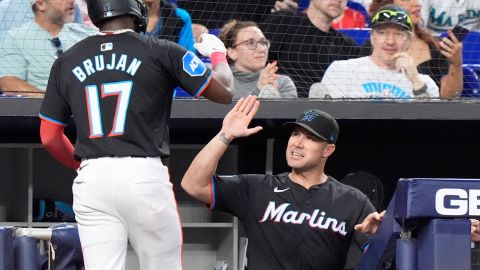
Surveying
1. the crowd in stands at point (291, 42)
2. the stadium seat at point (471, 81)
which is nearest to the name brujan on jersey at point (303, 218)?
the crowd in stands at point (291, 42)

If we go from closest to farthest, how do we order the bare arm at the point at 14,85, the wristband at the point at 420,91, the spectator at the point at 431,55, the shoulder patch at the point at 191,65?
the shoulder patch at the point at 191,65, the bare arm at the point at 14,85, the wristband at the point at 420,91, the spectator at the point at 431,55

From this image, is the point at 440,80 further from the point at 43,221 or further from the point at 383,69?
the point at 43,221

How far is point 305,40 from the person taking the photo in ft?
25.0

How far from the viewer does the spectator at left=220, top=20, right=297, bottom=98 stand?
7.22m

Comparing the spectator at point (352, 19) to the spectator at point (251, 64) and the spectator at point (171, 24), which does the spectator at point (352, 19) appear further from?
the spectator at point (171, 24)

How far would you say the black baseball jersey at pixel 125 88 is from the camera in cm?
385

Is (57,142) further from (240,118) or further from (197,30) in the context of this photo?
(197,30)

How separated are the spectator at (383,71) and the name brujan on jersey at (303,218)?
298 cm

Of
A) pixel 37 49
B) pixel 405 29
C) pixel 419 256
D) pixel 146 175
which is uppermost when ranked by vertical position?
pixel 405 29

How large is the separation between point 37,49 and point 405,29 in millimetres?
2625

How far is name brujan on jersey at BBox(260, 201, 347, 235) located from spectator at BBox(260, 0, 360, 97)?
10.6 feet

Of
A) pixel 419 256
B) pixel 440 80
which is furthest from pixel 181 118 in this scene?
pixel 419 256

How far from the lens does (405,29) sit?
7.42m

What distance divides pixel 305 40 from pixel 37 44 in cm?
197
